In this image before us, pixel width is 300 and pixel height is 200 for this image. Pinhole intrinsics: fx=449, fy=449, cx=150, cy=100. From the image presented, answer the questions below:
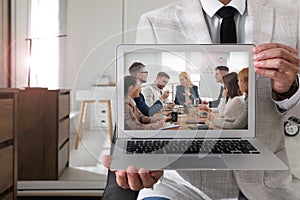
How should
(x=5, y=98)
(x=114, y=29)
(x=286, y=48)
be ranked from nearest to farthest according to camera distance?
(x=286, y=48)
(x=5, y=98)
(x=114, y=29)

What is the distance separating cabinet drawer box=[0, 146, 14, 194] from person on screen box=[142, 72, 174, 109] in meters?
0.94

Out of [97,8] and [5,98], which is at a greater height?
[97,8]

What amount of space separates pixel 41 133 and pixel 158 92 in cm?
149

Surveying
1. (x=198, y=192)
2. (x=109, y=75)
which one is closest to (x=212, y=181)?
(x=198, y=192)

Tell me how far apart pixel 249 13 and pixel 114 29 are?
1.26m

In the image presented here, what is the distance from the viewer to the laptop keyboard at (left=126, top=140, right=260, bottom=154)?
70cm

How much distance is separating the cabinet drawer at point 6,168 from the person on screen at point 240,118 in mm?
996

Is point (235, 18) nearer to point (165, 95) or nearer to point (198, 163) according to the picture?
point (165, 95)

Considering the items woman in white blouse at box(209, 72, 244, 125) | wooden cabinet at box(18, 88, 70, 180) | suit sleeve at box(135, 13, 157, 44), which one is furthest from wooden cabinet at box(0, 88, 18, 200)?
woman in white blouse at box(209, 72, 244, 125)

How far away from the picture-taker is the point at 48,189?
217 centimetres

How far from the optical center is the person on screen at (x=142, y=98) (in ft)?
2.44

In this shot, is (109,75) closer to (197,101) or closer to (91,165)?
(197,101)

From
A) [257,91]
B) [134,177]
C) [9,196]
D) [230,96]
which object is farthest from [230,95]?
[9,196]

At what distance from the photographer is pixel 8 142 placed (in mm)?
1608
